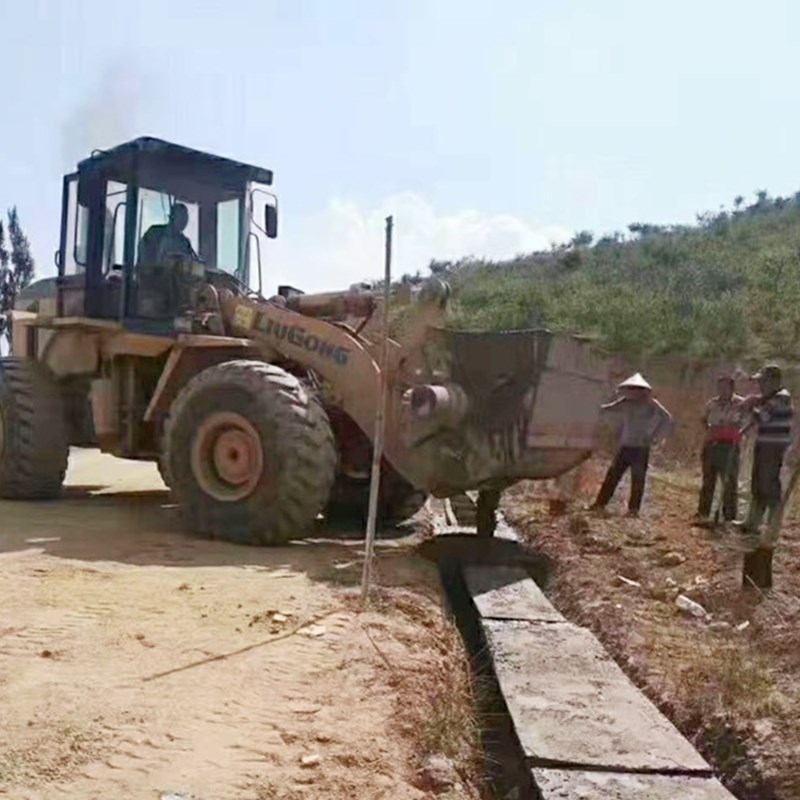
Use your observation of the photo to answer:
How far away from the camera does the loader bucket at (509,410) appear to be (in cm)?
686

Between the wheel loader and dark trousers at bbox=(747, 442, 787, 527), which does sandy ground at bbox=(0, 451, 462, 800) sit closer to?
the wheel loader

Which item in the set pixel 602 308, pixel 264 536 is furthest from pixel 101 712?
pixel 602 308

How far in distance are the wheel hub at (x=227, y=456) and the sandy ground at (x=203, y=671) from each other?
0.50m

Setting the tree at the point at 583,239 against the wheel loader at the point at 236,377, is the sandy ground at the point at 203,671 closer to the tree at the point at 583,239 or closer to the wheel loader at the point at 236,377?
the wheel loader at the point at 236,377

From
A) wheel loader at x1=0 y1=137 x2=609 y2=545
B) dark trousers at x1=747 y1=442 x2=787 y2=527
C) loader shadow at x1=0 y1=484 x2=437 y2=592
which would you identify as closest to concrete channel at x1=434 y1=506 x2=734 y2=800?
loader shadow at x1=0 y1=484 x2=437 y2=592

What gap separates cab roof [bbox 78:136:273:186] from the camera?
8641 mm

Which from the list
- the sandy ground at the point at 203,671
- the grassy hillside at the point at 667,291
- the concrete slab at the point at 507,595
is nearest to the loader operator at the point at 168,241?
the sandy ground at the point at 203,671

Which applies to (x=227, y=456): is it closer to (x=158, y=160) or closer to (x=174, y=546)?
(x=174, y=546)

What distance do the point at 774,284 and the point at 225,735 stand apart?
23740 mm

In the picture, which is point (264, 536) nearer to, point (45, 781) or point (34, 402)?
point (34, 402)

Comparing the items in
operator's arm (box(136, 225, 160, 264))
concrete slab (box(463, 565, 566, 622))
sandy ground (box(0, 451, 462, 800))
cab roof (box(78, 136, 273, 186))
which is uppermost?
cab roof (box(78, 136, 273, 186))

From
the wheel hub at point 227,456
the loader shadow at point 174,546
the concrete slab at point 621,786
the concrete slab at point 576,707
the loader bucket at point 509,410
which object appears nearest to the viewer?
the concrete slab at point 621,786

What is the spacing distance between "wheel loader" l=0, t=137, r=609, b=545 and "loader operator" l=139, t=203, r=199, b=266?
0.02 m

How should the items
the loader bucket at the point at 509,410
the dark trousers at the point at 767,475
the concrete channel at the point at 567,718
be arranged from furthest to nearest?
1. the dark trousers at the point at 767,475
2. the loader bucket at the point at 509,410
3. the concrete channel at the point at 567,718
